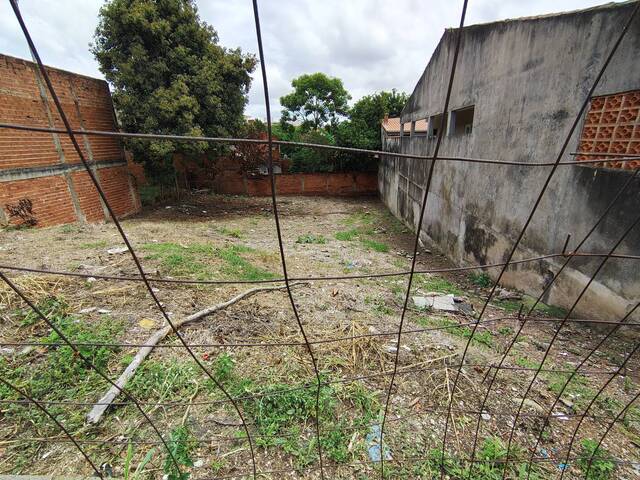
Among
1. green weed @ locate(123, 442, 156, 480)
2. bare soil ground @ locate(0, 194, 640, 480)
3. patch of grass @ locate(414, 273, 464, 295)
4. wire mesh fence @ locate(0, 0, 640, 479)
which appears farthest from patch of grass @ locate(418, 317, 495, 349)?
green weed @ locate(123, 442, 156, 480)

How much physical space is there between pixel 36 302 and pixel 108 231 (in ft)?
11.4

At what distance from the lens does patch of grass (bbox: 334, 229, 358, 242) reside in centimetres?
755

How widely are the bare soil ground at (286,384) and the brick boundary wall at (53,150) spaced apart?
245 centimetres

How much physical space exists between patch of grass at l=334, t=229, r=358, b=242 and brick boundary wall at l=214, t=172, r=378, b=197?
589cm

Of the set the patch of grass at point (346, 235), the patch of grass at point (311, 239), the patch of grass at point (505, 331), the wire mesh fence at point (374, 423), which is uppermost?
the wire mesh fence at point (374, 423)

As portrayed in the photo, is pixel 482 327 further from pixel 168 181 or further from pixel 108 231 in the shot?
pixel 168 181

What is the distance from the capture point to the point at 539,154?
11.8ft

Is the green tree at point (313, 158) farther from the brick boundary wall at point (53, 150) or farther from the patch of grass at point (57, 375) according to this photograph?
the patch of grass at point (57, 375)

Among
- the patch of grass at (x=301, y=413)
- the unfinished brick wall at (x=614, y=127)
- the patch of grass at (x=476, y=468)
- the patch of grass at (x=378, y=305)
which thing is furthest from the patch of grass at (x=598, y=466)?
the unfinished brick wall at (x=614, y=127)

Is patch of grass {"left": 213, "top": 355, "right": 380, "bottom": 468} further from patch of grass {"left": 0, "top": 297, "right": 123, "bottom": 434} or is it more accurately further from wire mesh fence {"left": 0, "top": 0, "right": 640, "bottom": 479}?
patch of grass {"left": 0, "top": 297, "right": 123, "bottom": 434}

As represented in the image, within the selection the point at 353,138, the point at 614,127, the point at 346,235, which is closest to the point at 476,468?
the point at 614,127

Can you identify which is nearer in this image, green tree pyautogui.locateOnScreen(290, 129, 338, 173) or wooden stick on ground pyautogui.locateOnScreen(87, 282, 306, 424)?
wooden stick on ground pyautogui.locateOnScreen(87, 282, 306, 424)

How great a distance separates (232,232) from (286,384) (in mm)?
5640

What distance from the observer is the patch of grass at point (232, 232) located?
24.2 feet
